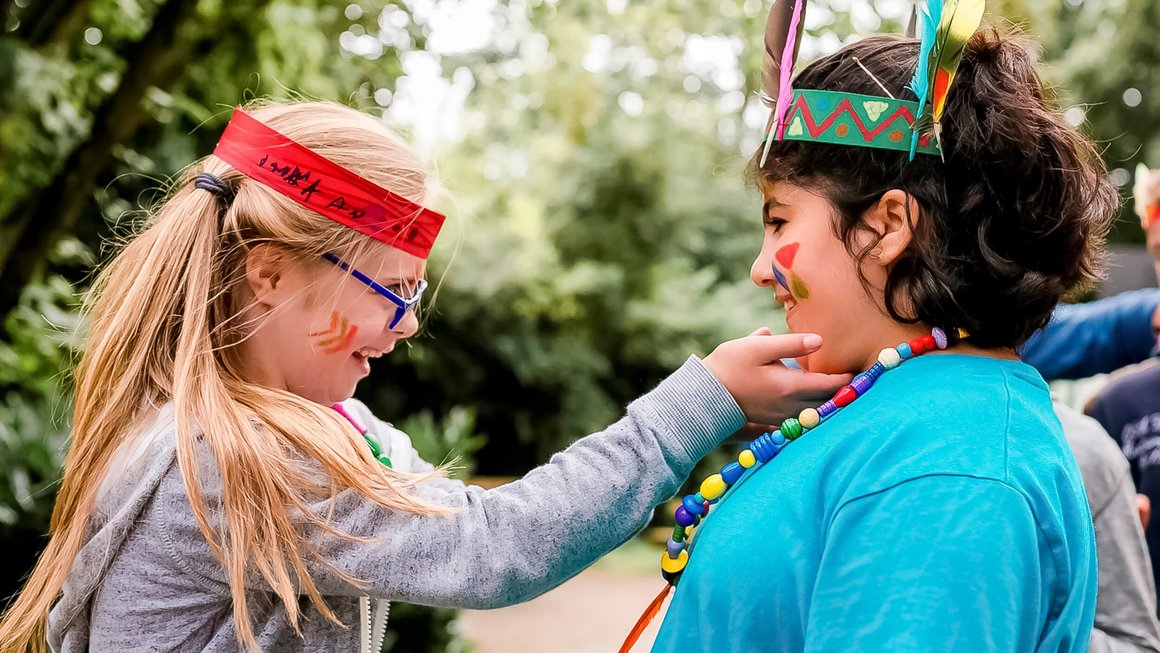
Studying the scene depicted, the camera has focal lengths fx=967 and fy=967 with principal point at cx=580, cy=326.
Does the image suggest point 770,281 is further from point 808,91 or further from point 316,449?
point 316,449

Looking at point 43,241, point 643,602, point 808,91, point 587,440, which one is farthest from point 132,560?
point 643,602

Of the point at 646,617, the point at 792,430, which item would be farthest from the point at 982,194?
the point at 646,617

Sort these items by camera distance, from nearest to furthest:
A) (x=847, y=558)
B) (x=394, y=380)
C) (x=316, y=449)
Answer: (x=847, y=558) < (x=316, y=449) < (x=394, y=380)

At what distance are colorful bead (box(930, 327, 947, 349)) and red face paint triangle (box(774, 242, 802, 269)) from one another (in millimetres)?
243

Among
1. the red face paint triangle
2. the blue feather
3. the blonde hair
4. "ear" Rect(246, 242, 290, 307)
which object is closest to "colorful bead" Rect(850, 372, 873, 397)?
the red face paint triangle

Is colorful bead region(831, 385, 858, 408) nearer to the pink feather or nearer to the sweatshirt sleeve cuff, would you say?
the sweatshirt sleeve cuff

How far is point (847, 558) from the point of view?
1.22 meters

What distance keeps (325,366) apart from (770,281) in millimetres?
900

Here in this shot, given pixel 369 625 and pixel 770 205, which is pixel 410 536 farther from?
pixel 770 205

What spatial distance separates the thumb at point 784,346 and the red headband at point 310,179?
768 mm

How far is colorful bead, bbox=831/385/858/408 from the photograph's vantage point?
4.96 ft

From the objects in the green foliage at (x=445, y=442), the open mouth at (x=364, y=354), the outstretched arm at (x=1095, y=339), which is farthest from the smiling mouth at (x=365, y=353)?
the green foliage at (x=445, y=442)

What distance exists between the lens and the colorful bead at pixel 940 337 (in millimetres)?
1484

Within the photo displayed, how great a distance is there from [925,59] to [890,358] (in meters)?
0.45
